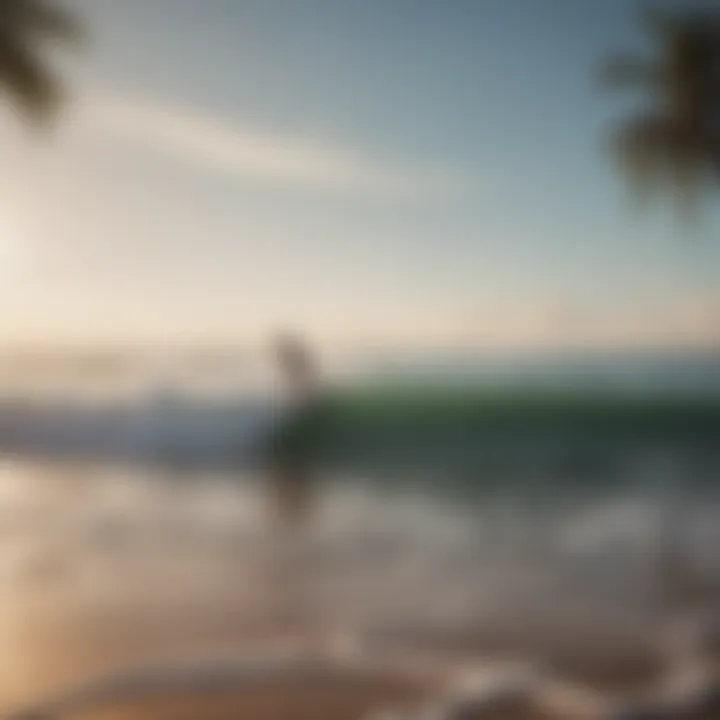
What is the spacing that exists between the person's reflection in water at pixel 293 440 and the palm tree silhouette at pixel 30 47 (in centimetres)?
51

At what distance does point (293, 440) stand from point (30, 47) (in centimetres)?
70

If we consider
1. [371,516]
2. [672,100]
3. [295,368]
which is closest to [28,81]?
[295,368]

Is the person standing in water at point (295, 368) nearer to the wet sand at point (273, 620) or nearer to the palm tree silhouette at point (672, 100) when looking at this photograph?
the wet sand at point (273, 620)

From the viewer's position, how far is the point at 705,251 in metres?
1.35

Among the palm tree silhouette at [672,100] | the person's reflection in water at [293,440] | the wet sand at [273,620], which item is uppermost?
the palm tree silhouette at [672,100]

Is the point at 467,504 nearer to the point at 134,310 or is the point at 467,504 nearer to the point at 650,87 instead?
the point at 134,310

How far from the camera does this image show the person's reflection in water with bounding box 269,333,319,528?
50.6 inches

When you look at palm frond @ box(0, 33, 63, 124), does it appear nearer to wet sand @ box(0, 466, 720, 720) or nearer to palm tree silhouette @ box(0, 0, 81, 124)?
palm tree silhouette @ box(0, 0, 81, 124)

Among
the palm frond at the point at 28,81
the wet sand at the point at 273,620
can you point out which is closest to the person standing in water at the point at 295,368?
the wet sand at the point at 273,620

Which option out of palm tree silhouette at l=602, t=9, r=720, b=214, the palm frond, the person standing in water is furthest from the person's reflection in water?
palm tree silhouette at l=602, t=9, r=720, b=214

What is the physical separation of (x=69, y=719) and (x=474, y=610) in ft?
2.02

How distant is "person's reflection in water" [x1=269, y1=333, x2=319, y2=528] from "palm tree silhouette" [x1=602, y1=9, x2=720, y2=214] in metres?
0.60

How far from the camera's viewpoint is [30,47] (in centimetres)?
123

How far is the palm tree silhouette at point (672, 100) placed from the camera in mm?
1297
